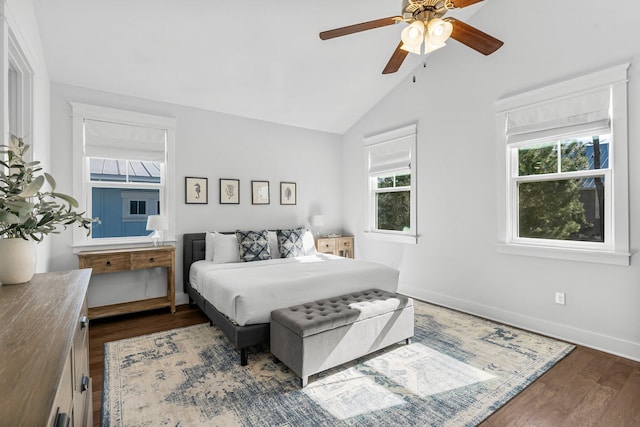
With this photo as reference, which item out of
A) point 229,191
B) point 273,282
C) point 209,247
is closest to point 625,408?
point 273,282

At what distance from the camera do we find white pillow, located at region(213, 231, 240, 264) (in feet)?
12.8

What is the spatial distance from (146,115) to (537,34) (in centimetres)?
448

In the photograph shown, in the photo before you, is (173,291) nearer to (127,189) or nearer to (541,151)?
(127,189)

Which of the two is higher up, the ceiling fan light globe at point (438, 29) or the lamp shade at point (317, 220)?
Answer: the ceiling fan light globe at point (438, 29)

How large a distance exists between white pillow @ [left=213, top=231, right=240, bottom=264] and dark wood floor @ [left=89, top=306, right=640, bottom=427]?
1.43 meters

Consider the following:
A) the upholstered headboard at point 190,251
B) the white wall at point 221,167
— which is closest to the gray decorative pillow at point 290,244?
the white wall at point 221,167

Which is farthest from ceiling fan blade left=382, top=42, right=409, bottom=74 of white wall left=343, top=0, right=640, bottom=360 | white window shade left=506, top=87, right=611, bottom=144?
white window shade left=506, top=87, right=611, bottom=144

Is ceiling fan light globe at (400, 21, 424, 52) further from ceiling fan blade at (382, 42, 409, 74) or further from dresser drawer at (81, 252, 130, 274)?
dresser drawer at (81, 252, 130, 274)

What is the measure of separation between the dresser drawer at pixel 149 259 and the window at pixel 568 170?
3872mm

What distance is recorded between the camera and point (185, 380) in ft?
7.77

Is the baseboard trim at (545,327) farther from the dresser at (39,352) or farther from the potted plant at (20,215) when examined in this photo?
the potted plant at (20,215)

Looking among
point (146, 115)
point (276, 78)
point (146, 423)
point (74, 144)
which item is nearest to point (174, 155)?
point (146, 115)

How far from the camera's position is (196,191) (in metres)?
4.30

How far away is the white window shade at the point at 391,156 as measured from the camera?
4.56 m
